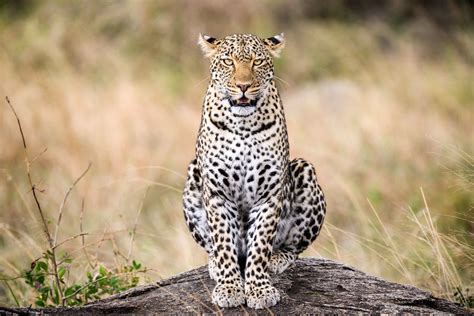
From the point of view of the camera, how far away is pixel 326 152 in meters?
17.4

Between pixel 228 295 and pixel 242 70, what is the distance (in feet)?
6.31

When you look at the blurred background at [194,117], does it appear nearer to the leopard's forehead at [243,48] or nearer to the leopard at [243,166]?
the leopard at [243,166]

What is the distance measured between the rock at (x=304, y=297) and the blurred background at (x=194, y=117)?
1059 millimetres

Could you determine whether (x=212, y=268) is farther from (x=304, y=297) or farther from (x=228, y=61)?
(x=228, y=61)

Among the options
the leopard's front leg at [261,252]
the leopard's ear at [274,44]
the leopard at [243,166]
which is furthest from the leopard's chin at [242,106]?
the leopard's front leg at [261,252]

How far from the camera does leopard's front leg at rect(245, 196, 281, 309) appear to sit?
8.15 meters

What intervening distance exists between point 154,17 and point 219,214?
666 inches

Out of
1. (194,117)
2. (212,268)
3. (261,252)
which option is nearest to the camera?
(261,252)

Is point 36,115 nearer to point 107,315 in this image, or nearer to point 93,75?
point 93,75

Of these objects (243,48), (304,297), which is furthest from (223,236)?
(243,48)

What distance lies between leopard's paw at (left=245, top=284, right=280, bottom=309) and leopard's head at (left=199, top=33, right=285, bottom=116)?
1.52 metres

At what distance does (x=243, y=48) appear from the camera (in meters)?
8.43

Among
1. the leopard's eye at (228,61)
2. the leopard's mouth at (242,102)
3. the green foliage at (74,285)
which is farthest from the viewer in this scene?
the green foliage at (74,285)

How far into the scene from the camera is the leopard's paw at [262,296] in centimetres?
806
